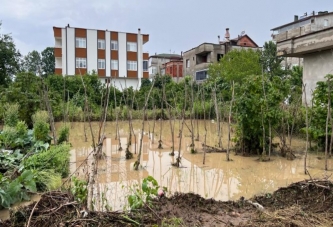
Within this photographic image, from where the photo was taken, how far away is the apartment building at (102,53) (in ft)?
96.0

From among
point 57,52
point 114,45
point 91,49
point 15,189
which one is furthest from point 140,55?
point 15,189

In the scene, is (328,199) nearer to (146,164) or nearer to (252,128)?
(252,128)

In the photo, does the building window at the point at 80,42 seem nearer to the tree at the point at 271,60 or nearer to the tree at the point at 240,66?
the tree at the point at 240,66

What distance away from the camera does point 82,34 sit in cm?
2970

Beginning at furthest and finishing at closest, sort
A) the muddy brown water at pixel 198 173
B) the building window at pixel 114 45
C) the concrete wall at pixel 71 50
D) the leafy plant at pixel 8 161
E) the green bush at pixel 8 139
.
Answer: the building window at pixel 114 45 < the concrete wall at pixel 71 50 < the green bush at pixel 8 139 < the leafy plant at pixel 8 161 < the muddy brown water at pixel 198 173

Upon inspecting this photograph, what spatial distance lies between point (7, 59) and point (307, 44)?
19.0 metres

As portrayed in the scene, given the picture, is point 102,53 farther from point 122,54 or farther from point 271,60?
point 271,60

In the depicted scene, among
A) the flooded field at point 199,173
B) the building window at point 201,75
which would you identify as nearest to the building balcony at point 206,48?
the building window at point 201,75

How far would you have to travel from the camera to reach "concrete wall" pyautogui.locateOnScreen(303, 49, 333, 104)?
11.5 metres

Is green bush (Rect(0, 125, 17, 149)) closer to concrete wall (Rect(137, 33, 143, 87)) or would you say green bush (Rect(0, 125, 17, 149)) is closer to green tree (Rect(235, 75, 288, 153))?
green tree (Rect(235, 75, 288, 153))

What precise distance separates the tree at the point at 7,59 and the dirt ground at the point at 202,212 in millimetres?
19161

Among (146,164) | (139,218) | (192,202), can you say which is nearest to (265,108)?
(146,164)

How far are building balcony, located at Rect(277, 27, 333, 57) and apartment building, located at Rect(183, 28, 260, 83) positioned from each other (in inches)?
617

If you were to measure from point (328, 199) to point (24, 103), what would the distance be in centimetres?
1173
